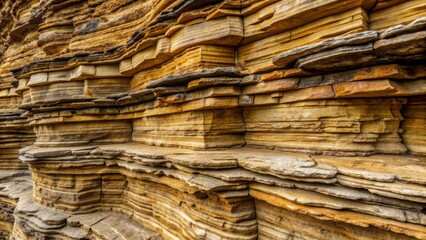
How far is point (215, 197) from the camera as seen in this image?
14.9 ft

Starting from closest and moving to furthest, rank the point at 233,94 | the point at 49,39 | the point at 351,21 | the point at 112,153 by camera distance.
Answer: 1. the point at 351,21
2. the point at 233,94
3. the point at 112,153
4. the point at 49,39

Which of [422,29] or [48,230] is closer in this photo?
[422,29]

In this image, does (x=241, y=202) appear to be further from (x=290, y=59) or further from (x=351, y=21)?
(x=351, y=21)

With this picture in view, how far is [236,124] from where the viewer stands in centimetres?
544

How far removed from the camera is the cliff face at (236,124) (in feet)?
10.7

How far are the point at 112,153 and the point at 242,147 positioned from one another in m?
4.19

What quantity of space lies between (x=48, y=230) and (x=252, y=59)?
310 inches

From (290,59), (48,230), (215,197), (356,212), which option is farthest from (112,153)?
(356,212)

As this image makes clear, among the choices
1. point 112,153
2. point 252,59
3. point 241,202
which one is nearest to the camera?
point 241,202

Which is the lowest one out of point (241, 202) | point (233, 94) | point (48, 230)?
point (48, 230)

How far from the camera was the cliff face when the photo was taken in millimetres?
3262

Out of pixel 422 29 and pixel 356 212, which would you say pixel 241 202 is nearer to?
pixel 356 212

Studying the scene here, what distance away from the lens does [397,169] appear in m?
3.15

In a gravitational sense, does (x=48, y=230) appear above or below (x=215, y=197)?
below
